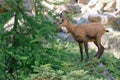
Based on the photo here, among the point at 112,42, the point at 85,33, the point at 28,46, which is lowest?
the point at 112,42

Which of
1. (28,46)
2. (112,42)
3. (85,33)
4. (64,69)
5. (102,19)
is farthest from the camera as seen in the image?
(102,19)

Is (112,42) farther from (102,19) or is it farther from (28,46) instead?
(28,46)

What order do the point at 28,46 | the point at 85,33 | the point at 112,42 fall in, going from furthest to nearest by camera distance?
the point at 112,42
the point at 85,33
the point at 28,46

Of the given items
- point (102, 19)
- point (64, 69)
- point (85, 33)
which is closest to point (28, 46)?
point (64, 69)

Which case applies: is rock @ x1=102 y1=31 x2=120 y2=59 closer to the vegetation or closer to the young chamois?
the young chamois

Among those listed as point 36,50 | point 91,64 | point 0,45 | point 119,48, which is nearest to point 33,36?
point 36,50

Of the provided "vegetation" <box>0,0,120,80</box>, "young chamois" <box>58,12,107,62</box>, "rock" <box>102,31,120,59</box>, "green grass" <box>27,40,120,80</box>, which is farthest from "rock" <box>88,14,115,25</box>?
"vegetation" <box>0,0,120,80</box>

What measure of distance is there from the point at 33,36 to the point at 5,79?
80 cm

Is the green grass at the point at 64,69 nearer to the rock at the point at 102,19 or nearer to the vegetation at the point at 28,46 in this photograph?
the vegetation at the point at 28,46

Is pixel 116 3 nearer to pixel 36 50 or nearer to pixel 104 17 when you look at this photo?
pixel 104 17

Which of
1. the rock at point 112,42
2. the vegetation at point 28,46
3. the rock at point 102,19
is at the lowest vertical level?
the rock at point 112,42

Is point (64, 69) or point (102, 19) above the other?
point (64, 69)

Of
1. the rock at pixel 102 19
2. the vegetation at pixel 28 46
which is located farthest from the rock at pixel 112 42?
the vegetation at pixel 28 46

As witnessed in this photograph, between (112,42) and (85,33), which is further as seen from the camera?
Result: (112,42)
